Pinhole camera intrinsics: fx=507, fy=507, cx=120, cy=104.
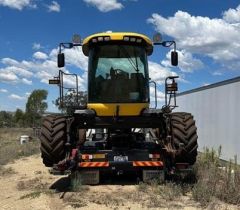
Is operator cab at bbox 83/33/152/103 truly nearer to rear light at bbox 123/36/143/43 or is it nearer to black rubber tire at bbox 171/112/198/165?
rear light at bbox 123/36/143/43

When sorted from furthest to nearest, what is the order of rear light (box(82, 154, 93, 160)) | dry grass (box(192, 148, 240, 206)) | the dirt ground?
rear light (box(82, 154, 93, 160)) → dry grass (box(192, 148, 240, 206)) → the dirt ground

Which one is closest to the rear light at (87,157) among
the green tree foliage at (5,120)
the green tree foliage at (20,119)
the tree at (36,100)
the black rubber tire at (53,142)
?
the black rubber tire at (53,142)

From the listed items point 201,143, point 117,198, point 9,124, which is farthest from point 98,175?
point 9,124

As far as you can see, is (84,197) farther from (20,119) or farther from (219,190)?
(20,119)

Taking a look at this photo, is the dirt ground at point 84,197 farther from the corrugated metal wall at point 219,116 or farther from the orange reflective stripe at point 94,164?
the corrugated metal wall at point 219,116

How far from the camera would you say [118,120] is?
12547 millimetres

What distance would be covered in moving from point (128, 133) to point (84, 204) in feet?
13.0

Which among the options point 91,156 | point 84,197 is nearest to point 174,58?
point 91,156

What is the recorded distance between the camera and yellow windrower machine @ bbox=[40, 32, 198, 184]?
12.2 m

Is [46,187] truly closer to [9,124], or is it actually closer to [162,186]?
[162,186]

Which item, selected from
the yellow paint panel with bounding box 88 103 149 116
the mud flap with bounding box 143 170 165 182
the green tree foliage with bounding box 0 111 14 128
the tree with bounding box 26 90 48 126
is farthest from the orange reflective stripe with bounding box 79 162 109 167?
the green tree foliage with bounding box 0 111 14 128

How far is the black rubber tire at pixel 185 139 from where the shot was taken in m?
12.1

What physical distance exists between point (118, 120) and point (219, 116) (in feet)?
31.2

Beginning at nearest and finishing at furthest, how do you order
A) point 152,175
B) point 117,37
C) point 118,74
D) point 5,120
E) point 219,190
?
point 219,190 < point 152,175 < point 117,37 < point 118,74 < point 5,120
